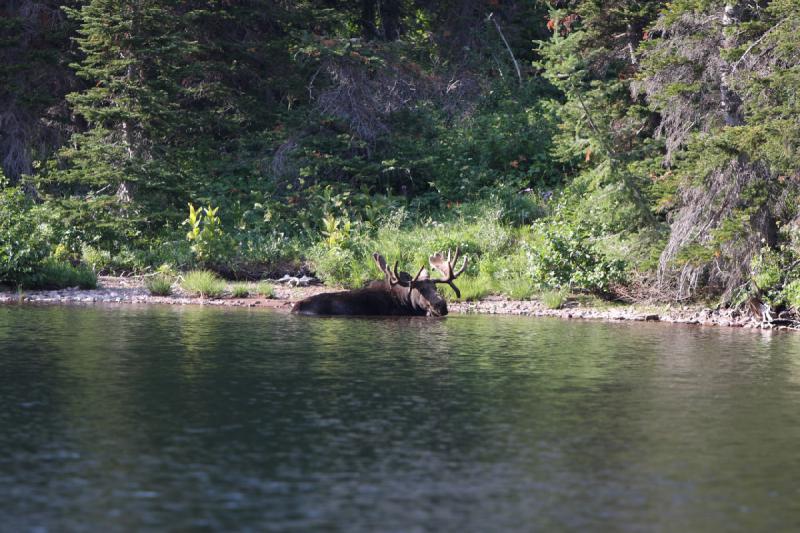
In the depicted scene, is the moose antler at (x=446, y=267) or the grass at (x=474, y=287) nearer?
the moose antler at (x=446, y=267)

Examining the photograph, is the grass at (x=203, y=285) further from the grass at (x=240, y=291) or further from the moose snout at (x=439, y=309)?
the moose snout at (x=439, y=309)

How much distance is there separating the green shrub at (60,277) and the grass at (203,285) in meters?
2.42

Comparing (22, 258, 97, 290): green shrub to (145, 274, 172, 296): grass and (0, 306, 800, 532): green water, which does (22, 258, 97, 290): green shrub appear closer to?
(145, 274, 172, 296): grass

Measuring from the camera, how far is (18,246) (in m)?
27.5

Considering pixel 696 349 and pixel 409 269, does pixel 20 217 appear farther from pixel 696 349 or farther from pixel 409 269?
pixel 696 349

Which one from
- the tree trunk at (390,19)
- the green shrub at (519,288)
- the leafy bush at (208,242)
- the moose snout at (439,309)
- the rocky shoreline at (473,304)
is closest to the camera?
the rocky shoreline at (473,304)

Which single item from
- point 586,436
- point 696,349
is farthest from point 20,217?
point 586,436

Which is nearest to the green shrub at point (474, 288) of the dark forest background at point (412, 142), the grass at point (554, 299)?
the dark forest background at point (412, 142)

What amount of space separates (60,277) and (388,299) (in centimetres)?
901

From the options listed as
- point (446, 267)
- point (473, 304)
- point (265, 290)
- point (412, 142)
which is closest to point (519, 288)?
point (473, 304)

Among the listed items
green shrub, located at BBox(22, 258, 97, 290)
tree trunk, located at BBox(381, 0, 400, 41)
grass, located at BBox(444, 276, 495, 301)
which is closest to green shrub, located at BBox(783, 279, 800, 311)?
grass, located at BBox(444, 276, 495, 301)

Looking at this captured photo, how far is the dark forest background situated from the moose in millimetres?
3113

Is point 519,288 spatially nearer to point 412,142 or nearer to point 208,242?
point 208,242

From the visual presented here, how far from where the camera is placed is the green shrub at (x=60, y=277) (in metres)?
28.3
